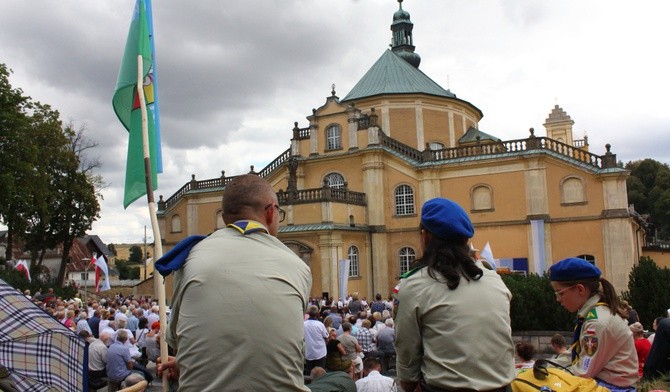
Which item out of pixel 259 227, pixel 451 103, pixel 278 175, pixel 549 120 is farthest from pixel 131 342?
pixel 549 120

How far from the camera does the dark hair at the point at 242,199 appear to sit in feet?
10.5

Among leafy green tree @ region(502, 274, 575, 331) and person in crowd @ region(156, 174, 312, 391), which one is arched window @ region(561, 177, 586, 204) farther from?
person in crowd @ region(156, 174, 312, 391)

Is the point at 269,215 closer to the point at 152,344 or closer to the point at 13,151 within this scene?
the point at 152,344

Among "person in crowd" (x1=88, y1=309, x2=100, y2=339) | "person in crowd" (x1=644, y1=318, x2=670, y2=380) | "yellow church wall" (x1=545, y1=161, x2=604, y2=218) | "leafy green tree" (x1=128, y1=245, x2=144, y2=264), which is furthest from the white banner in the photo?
"leafy green tree" (x1=128, y1=245, x2=144, y2=264)

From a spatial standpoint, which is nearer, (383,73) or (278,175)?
(278,175)

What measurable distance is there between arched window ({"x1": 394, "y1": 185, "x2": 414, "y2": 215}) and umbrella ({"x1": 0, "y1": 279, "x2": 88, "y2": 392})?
3502cm

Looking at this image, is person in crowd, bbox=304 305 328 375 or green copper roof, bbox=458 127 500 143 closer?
person in crowd, bbox=304 305 328 375

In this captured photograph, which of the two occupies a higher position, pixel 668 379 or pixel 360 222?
pixel 360 222

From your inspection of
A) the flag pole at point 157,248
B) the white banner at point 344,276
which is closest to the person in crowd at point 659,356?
the flag pole at point 157,248

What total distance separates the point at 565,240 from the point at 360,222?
1196cm

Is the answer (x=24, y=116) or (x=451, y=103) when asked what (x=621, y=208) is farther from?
(x=24, y=116)

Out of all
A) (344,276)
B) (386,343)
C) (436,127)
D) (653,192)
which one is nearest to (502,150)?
(436,127)

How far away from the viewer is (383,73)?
157 ft

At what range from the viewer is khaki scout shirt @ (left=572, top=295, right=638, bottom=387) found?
437 cm
